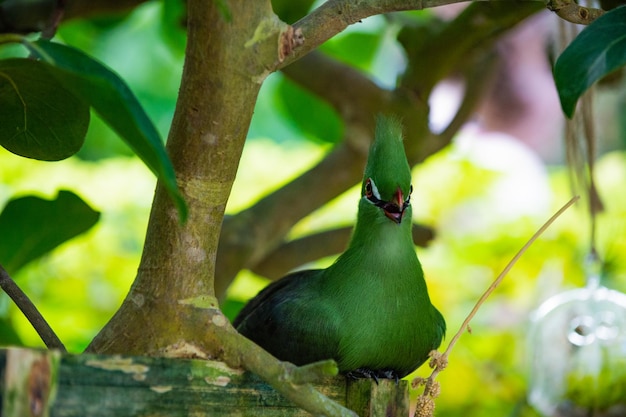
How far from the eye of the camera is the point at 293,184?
6.22ft

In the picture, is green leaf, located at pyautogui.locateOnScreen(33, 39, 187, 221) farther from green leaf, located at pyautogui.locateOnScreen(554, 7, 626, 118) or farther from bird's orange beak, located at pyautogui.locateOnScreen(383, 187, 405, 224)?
bird's orange beak, located at pyautogui.locateOnScreen(383, 187, 405, 224)

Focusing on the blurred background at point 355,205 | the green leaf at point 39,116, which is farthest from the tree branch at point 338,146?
the green leaf at point 39,116

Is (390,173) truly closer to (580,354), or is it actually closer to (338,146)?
(338,146)

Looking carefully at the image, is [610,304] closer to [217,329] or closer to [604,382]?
[604,382]

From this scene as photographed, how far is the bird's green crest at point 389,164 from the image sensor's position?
1.07m

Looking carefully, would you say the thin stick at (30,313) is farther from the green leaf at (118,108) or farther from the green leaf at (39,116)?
the green leaf at (118,108)

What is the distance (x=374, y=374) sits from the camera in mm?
1016

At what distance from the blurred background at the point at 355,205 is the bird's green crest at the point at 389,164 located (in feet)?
2.87

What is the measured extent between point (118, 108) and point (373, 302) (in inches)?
18.5

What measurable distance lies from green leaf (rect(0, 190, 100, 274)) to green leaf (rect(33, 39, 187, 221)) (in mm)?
478

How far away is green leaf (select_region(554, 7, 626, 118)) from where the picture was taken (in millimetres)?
762

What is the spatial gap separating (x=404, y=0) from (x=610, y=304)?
1182 millimetres

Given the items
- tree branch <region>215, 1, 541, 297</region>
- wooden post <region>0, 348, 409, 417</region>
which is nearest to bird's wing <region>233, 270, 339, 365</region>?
wooden post <region>0, 348, 409, 417</region>

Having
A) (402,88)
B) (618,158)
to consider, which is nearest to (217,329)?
(402,88)
